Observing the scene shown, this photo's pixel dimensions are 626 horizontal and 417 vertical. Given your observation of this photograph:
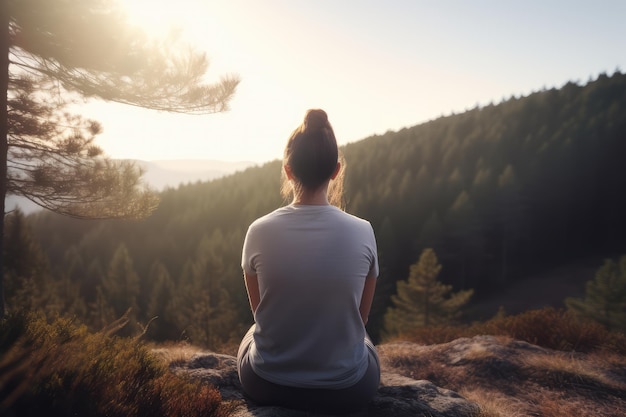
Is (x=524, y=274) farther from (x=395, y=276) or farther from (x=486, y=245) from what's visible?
(x=395, y=276)

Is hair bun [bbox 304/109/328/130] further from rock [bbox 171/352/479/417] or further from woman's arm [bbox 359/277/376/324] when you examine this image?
rock [bbox 171/352/479/417]

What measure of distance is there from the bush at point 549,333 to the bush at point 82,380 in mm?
4977

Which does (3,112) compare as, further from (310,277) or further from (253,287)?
(310,277)

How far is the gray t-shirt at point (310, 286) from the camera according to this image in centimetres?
220

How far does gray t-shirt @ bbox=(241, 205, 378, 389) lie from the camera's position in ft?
7.21

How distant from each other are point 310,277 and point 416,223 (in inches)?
1850

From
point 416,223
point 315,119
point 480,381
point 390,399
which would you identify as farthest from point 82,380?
point 416,223

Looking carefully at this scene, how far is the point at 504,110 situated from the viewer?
70438mm

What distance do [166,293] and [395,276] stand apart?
75.2 ft

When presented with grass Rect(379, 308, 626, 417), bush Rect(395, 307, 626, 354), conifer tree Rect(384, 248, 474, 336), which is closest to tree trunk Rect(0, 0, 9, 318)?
grass Rect(379, 308, 626, 417)

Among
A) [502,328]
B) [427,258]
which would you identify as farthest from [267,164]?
[502,328]

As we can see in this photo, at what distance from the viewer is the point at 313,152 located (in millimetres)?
2201

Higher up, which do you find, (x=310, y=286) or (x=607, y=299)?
(x=310, y=286)

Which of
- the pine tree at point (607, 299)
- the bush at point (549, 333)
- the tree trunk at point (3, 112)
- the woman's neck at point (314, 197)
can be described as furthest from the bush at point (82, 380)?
the pine tree at point (607, 299)
